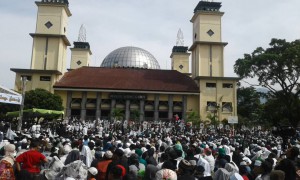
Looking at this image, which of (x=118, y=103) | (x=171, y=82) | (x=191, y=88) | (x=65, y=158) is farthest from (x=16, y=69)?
(x=65, y=158)

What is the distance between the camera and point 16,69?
146 ft

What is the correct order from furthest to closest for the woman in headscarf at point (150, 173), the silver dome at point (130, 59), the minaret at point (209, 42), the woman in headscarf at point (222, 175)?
the silver dome at point (130, 59)
the minaret at point (209, 42)
the woman in headscarf at point (150, 173)
the woman in headscarf at point (222, 175)

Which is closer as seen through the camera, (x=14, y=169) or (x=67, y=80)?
(x=14, y=169)

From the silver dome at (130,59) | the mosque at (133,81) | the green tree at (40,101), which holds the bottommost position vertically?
the green tree at (40,101)

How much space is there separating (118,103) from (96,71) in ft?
24.6

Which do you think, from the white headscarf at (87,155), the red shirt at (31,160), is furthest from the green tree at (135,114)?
the red shirt at (31,160)

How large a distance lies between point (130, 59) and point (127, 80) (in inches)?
732

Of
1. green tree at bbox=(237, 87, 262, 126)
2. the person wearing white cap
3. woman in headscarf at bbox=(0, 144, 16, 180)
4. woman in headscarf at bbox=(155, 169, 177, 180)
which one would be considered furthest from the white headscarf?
green tree at bbox=(237, 87, 262, 126)

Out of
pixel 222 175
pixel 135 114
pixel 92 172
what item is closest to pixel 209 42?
pixel 135 114

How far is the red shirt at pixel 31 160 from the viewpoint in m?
6.71

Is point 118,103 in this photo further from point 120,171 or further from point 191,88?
point 120,171

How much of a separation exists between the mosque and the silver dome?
1400cm

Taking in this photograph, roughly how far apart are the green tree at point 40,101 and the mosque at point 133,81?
5.30 m

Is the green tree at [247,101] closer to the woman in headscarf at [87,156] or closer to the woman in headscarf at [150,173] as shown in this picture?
the woman in headscarf at [87,156]
